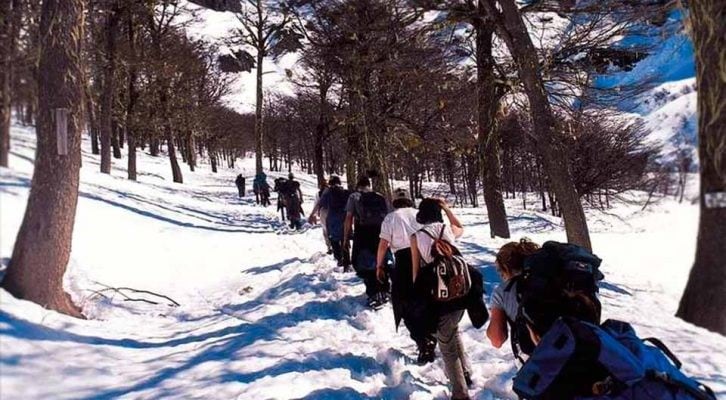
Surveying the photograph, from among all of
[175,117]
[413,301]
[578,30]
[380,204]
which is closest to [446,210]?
[413,301]

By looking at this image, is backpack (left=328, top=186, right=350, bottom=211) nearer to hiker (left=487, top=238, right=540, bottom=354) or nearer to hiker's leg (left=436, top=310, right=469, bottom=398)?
hiker's leg (left=436, top=310, right=469, bottom=398)

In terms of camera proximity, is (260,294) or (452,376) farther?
(260,294)

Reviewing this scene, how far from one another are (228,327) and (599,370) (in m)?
4.33

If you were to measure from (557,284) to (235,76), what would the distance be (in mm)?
43143

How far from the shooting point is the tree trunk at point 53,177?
3965mm

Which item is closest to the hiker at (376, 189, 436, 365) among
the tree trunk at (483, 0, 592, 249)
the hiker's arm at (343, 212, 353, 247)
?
the hiker's arm at (343, 212, 353, 247)

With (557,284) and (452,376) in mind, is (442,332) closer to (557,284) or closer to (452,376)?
(452,376)

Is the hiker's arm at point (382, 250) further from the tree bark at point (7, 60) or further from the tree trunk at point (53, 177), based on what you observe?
the tree bark at point (7, 60)

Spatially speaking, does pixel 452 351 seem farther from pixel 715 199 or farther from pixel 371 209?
pixel 371 209

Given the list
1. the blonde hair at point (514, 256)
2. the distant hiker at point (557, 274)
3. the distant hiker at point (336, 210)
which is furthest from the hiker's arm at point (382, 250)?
the distant hiker at point (336, 210)

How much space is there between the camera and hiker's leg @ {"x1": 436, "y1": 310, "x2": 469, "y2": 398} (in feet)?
12.7

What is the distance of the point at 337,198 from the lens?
8.51 meters

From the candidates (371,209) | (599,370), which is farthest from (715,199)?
(371,209)

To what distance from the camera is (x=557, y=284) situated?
2.46 meters
